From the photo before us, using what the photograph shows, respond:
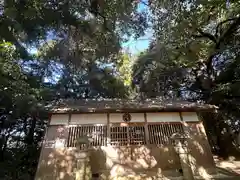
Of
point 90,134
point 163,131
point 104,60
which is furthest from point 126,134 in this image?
point 104,60

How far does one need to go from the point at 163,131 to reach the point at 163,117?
62 cm

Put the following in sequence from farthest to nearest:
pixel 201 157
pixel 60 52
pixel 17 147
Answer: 1. pixel 17 147
2. pixel 60 52
3. pixel 201 157

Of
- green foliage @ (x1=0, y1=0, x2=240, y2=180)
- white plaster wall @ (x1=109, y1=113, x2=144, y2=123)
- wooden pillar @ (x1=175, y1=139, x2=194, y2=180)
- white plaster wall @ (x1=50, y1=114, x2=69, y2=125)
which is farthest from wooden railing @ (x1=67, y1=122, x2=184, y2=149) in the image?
green foliage @ (x1=0, y1=0, x2=240, y2=180)

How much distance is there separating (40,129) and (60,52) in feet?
19.2

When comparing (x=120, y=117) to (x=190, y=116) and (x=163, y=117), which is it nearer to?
(x=163, y=117)

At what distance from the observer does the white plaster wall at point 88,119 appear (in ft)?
30.2

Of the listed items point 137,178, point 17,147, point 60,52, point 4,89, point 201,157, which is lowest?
point 137,178

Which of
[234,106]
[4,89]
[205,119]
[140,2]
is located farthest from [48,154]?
[234,106]

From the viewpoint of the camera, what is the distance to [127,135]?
9.05 metres

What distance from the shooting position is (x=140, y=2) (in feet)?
30.9

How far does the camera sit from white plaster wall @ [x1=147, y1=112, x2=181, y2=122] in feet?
31.1

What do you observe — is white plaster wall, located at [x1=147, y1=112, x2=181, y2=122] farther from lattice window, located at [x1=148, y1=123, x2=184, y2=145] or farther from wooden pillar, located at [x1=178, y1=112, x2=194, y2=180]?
wooden pillar, located at [x1=178, y1=112, x2=194, y2=180]

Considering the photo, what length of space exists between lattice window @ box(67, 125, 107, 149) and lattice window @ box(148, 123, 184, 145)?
6.45ft

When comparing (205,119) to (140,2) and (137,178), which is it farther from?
(140,2)
